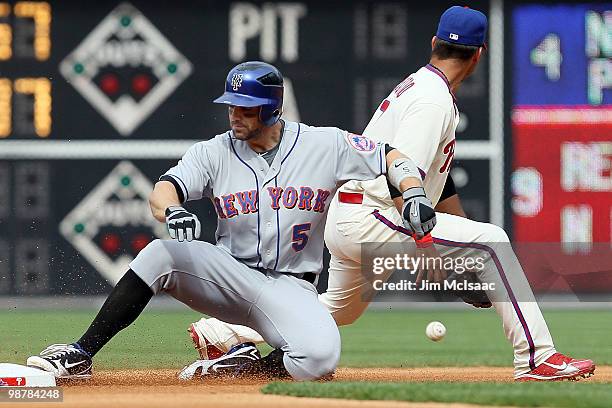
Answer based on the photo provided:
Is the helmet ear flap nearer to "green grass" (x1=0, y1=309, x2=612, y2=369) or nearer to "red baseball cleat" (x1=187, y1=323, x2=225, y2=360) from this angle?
"red baseball cleat" (x1=187, y1=323, x2=225, y2=360)

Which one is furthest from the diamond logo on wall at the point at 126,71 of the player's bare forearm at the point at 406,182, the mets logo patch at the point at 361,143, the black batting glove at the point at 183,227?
the black batting glove at the point at 183,227

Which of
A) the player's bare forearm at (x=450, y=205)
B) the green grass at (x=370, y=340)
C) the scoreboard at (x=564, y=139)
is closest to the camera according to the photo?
the player's bare forearm at (x=450, y=205)

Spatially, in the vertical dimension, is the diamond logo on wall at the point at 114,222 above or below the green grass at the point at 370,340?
above

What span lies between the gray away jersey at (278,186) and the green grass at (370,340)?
141 cm

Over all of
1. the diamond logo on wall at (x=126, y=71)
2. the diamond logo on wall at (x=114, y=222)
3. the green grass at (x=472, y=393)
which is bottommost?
the green grass at (x=472, y=393)

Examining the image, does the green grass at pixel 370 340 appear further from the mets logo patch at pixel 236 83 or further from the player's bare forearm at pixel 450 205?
the mets logo patch at pixel 236 83

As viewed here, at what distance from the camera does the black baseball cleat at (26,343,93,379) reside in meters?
4.59

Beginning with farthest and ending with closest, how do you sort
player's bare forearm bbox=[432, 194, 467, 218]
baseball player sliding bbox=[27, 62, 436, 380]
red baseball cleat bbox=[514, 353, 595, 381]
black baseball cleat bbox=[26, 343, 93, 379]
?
1. player's bare forearm bbox=[432, 194, 467, 218]
2. red baseball cleat bbox=[514, 353, 595, 381]
3. baseball player sliding bbox=[27, 62, 436, 380]
4. black baseball cleat bbox=[26, 343, 93, 379]

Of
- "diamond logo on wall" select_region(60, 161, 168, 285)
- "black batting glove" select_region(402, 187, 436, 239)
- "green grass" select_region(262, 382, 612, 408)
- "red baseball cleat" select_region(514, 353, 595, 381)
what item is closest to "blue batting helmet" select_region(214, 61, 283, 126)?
"black batting glove" select_region(402, 187, 436, 239)

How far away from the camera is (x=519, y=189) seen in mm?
11008

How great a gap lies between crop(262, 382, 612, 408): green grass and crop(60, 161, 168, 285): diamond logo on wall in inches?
258

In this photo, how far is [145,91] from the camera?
10891 millimetres

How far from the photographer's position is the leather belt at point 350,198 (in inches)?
208

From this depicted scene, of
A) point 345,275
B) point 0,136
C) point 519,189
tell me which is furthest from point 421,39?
point 345,275
